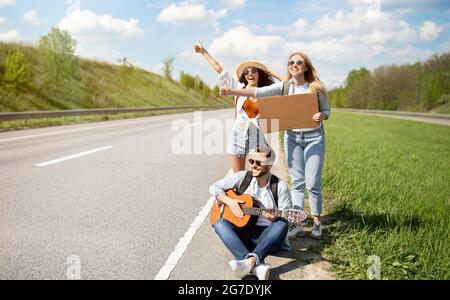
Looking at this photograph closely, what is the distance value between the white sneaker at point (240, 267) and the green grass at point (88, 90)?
1356 inches

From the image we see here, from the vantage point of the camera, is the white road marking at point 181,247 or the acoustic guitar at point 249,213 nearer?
the white road marking at point 181,247

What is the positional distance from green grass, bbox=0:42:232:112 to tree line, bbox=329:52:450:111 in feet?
129

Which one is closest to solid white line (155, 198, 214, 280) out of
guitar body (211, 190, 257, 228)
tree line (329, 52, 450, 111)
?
guitar body (211, 190, 257, 228)

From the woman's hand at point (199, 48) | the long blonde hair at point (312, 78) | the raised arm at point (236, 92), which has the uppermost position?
the woman's hand at point (199, 48)

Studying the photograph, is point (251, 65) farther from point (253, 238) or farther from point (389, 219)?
point (389, 219)

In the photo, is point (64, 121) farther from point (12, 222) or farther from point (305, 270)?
point (305, 270)

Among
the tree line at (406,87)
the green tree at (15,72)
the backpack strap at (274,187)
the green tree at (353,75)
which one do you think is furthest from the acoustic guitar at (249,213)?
the green tree at (353,75)

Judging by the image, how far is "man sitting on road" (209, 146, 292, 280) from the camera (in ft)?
10.9

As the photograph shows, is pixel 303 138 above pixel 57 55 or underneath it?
underneath

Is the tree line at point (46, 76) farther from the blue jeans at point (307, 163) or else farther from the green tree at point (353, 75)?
the green tree at point (353, 75)

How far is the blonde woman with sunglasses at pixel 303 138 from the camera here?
383 centimetres

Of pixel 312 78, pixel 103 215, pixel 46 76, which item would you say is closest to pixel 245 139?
pixel 312 78

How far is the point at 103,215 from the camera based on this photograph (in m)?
4.76

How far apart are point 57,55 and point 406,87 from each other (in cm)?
5966
